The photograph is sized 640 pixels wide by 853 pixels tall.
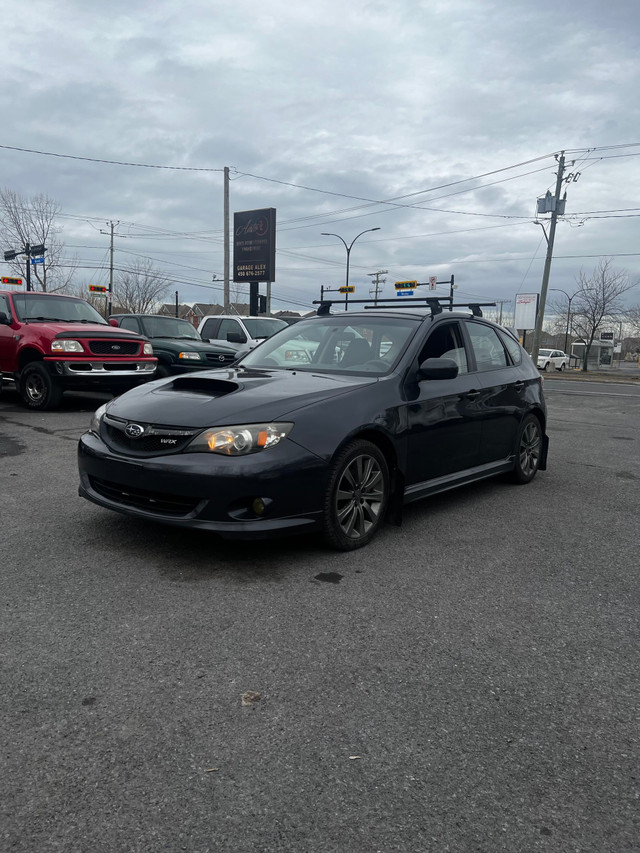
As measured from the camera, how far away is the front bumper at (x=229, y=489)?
368 cm

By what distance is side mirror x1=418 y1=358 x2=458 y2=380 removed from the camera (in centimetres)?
470

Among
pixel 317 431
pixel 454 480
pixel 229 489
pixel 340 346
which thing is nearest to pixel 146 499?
pixel 229 489

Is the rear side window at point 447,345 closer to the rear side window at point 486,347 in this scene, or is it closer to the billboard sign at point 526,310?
the rear side window at point 486,347

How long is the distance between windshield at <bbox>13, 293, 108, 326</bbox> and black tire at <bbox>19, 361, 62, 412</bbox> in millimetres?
946

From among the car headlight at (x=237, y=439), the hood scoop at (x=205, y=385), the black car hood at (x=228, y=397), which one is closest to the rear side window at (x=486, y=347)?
the black car hood at (x=228, y=397)

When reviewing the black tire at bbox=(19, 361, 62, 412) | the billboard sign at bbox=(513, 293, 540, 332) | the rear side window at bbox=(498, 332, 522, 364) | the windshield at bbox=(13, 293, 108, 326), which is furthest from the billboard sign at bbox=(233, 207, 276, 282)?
the rear side window at bbox=(498, 332, 522, 364)

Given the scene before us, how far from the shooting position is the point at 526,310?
1459 inches

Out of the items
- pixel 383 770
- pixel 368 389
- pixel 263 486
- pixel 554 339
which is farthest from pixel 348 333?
pixel 554 339

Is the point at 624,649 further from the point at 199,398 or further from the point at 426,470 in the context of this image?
the point at 199,398

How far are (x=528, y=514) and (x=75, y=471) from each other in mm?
4014

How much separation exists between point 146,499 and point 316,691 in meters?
1.78

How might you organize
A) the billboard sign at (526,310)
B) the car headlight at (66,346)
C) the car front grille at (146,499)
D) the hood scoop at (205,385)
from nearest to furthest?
the car front grille at (146,499) → the hood scoop at (205,385) → the car headlight at (66,346) → the billboard sign at (526,310)

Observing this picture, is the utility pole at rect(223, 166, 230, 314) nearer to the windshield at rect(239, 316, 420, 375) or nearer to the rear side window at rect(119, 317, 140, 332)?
the rear side window at rect(119, 317, 140, 332)

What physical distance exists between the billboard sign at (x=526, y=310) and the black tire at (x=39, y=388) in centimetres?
3086
